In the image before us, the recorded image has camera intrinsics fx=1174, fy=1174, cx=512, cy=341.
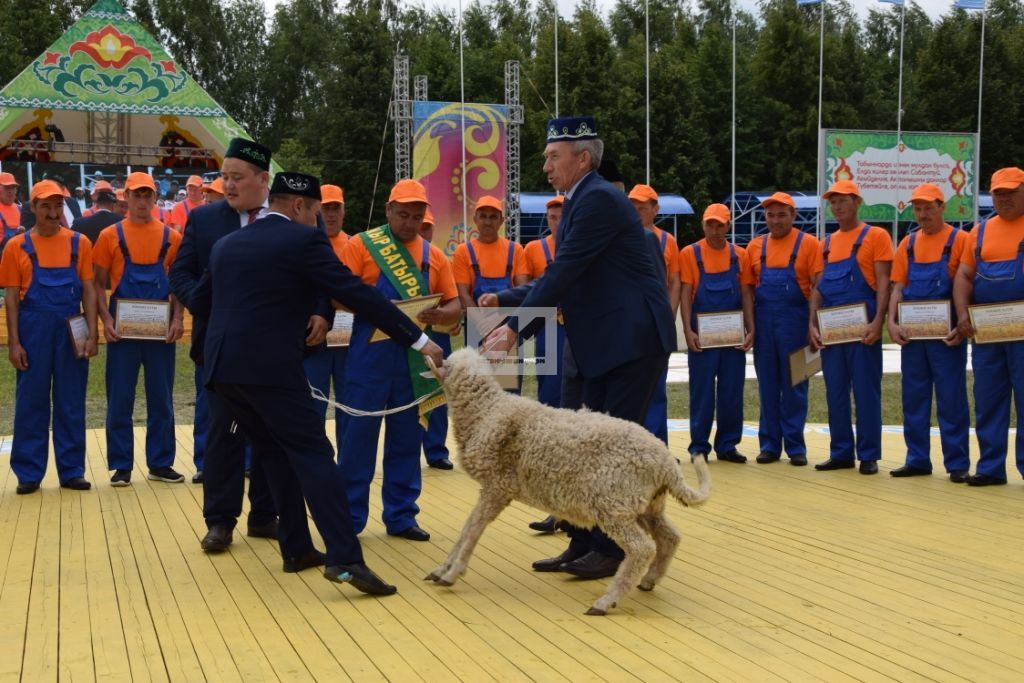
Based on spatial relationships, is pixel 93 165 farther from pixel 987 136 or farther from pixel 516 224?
pixel 987 136

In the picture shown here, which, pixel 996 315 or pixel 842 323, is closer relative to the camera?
pixel 996 315

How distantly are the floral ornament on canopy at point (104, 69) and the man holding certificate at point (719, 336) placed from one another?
18.2 meters

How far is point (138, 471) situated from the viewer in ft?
30.2

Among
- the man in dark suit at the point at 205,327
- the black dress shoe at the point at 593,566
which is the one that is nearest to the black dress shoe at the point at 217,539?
the man in dark suit at the point at 205,327

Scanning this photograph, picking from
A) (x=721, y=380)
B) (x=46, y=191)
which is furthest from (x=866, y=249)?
(x=46, y=191)

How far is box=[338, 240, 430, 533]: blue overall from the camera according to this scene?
6527 millimetres

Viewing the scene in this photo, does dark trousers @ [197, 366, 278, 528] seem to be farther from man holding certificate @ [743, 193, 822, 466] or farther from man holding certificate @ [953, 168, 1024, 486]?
man holding certificate @ [953, 168, 1024, 486]

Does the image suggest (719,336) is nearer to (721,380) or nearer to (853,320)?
(721,380)

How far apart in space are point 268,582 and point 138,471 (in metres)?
3.87

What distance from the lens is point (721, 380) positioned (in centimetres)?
979

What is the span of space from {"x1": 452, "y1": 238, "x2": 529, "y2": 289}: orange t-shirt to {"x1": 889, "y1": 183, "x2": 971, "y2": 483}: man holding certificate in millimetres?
2936

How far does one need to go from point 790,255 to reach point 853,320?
31.0 inches

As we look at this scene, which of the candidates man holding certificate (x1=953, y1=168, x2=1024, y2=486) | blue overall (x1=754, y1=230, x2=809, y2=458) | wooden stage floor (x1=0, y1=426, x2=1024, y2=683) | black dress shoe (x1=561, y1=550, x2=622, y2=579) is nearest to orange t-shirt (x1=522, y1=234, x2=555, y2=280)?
blue overall (x1=754, y1=230, x2=809, y2=458)

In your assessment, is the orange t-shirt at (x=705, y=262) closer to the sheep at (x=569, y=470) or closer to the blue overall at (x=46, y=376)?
the sheep at (x=569, y=470)
